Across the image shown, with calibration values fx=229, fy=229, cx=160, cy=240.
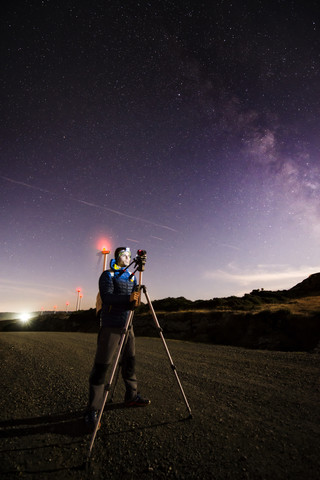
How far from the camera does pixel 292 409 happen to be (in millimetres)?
3766

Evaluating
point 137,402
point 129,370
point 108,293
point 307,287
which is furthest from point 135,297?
point 307,287

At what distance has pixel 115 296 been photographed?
3.68m

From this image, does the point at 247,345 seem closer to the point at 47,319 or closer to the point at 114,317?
the point at 114,317

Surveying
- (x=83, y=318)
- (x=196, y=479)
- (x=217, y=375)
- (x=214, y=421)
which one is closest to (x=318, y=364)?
(x=217, y=375)

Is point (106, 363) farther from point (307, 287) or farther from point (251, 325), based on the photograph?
point (307, 287)

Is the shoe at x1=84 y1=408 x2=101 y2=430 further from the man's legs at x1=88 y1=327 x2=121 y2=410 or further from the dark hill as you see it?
the dark hill

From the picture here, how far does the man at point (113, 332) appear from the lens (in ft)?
11.2

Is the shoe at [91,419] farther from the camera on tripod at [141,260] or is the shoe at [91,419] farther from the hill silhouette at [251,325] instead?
the hill silhouette at [251,325]

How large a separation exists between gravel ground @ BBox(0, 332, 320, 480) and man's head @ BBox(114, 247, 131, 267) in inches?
96.3

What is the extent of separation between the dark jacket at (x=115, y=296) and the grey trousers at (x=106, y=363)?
5.9 inches

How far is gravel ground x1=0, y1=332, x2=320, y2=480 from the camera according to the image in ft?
7.80

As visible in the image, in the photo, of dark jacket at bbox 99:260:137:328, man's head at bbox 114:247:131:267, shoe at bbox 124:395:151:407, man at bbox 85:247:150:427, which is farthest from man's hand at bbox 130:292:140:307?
shoe at bbox 124:395:151:407

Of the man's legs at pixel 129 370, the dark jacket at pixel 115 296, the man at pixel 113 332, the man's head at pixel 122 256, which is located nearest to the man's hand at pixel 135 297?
the man at pixel 113 332

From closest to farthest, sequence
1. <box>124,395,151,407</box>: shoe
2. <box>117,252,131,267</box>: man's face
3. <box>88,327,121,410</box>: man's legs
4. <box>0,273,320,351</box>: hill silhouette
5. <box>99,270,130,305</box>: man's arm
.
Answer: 1. <box>88,327,121,410</box>: man's legs
2. <box>99,270,130,305</box>: man's arm
3. <box>124,395,151,407</box>: shoe
4. <box>117,252,131,267</box>: man's face
5. <box>0,273,320,351</box>: hill silhouette
